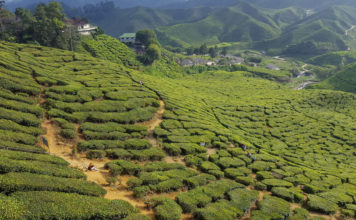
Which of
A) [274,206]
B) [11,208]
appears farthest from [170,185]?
[11,208]

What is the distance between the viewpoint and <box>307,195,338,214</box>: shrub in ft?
69.7

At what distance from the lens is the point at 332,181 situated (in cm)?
2875

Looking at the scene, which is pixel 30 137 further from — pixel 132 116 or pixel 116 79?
pixel 116 79

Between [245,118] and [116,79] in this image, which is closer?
[116,79]

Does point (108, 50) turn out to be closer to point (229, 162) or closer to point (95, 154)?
point (95, 154)

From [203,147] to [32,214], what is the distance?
20050 millimetres

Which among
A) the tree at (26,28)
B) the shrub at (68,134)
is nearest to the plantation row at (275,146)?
the shrub at (68,134)

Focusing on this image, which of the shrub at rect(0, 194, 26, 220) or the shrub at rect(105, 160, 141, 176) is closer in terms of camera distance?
the shrub at rect(0, 194, 26, 220)

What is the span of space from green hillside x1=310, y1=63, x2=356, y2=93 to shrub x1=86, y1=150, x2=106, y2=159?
424 ft

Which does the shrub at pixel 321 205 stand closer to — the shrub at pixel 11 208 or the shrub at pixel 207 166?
the shrub at pixel 207 166

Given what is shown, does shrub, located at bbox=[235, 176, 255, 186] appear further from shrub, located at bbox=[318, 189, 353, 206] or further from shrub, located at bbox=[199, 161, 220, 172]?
shrub, located at bbox=[318, 189, 353, 206]

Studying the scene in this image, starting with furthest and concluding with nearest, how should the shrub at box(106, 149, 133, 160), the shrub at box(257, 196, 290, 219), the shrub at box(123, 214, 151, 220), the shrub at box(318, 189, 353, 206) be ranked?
1. the shrub at box(318, 189, 353, 206)
2. the shrub at box(106, 149, 133, 160)
3. the shrub at box(257, 196, 290, 219)
4. the shrub at box(123, 214, 151, 220)

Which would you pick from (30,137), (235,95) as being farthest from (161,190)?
(235,95)

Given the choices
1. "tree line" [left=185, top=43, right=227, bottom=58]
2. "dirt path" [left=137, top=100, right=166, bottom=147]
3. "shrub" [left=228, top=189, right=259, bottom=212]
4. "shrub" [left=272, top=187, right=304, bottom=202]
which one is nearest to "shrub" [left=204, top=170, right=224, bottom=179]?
"shrub" [left=228, top=189, right=259, bottom=212]
